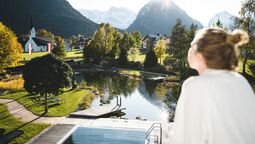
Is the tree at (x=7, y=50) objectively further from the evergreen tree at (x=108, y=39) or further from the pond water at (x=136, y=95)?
the evergreen tree at (x=108, y=39)

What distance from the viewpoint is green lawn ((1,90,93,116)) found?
28013 millimetres

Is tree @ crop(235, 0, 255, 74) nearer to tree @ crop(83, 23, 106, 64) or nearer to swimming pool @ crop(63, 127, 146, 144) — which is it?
swimming pool @ crop(63, 127, 146, 144)

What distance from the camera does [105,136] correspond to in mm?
21031

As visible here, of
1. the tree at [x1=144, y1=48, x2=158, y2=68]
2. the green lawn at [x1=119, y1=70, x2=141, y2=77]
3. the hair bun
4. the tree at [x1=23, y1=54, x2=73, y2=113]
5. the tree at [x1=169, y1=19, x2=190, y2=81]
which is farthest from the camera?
the tree at [x1=144, y1=48, x2=158, y2=68]

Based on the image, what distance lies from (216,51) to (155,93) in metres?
39.2

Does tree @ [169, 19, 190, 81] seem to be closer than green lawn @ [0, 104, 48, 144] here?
No

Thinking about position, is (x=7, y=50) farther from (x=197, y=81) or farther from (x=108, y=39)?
(x=197, y=81)

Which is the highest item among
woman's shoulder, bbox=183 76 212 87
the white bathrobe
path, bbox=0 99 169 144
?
woman's shoulder, bbox=183 76 212 87

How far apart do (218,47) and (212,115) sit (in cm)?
51

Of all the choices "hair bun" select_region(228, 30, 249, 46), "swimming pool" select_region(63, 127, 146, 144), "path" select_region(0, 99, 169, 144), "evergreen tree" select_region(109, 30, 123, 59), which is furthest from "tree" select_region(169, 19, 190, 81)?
"hair bun" select_region(228, 30, 249, 46)

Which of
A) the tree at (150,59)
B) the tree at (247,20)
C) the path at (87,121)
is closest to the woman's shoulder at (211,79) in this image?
the path at (87,121)

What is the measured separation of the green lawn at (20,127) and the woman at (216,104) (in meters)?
19.1

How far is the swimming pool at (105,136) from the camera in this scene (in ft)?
64.9

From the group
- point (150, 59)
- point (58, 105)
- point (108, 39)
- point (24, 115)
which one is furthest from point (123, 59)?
point (24, 115)
